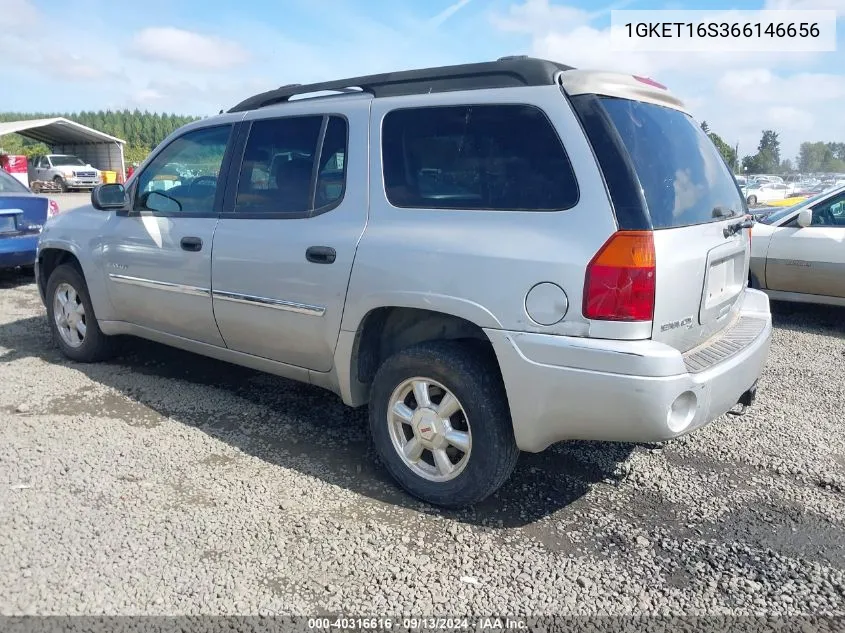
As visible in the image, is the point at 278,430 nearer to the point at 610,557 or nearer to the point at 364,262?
the point at 364,262

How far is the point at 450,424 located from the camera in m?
3.07

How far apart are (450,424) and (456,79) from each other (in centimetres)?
161

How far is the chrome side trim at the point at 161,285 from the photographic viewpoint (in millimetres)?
4066

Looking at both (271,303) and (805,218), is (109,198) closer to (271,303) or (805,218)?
(271,303)

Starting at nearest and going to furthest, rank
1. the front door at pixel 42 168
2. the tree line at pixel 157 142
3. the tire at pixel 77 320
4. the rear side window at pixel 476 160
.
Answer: the rear side window at pixel 476 160, the tire at pixel 77 320, the front door at pixel 42 168, the tree line at pixel 157 142

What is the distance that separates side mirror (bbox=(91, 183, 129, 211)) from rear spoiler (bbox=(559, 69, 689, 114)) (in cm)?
313

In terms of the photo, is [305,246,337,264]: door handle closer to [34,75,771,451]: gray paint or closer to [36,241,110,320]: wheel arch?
[34,75,771,451]: gray paint

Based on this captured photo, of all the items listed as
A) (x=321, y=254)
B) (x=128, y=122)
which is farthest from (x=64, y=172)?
(x=128, y=122)

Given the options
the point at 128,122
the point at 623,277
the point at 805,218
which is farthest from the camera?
the point at 128,122

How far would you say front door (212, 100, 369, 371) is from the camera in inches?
132

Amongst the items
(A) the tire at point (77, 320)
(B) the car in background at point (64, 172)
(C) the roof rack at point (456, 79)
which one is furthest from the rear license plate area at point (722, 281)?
(B) the car in background at point (64, 172)

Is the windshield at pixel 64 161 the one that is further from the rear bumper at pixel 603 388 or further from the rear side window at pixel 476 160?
the rear bumper at pixel 603 388

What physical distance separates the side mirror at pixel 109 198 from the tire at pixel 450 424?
246cm

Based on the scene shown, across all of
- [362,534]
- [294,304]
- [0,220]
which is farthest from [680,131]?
[0,220]
